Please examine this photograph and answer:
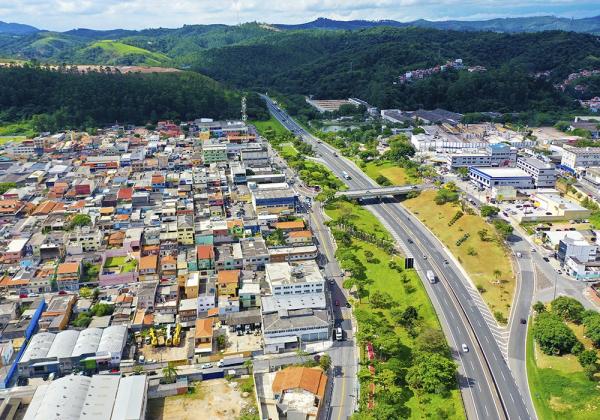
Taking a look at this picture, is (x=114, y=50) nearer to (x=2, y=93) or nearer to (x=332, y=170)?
(x=2, y=93)

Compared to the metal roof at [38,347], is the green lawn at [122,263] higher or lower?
lower

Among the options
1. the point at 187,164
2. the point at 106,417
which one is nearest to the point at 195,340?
the point at 106,417

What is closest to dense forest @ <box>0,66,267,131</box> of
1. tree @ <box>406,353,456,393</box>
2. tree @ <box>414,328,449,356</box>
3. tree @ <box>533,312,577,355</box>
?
tree @ <box>414,328,449,356</box>

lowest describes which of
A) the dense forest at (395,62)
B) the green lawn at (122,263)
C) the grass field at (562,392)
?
the grass field at (562,392)

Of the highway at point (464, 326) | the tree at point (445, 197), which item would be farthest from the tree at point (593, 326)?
the tree at point (445, 197)

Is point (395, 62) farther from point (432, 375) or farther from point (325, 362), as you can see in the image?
point (432, 375)

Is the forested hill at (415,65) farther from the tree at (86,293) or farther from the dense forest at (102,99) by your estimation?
the tree at (86,293)

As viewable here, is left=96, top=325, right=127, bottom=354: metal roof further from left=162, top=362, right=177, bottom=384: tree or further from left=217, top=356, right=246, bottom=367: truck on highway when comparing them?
left=217, top=356, right=246, bottom=367: truck on highway
